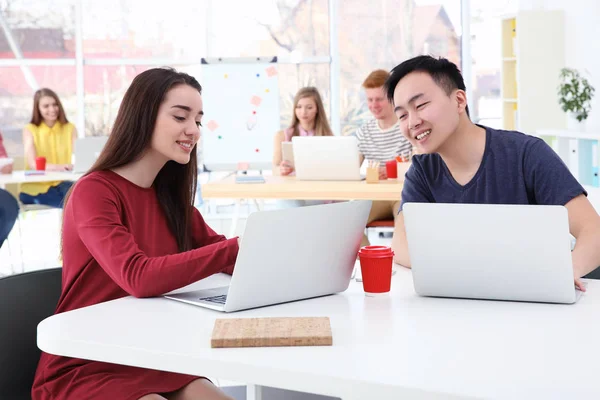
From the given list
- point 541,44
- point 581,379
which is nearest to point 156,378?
point 581,379

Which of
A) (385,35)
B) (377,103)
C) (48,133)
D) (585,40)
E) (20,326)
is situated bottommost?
(20,326)

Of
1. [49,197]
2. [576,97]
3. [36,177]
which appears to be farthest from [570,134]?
[36,177]

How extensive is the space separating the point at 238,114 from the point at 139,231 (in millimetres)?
5226

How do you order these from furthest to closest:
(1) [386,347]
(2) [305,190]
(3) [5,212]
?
(3) [5,212] → (2) [305,190] → (1) [386,347]

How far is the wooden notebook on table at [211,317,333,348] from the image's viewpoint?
4.66ft

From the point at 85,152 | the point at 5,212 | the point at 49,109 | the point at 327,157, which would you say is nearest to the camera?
the point at 5,212

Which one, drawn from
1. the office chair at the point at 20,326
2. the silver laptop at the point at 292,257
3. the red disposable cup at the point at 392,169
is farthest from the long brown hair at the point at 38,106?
the silver laptop at the point at 292,257

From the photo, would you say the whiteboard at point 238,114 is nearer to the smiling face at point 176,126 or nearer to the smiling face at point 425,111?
the smiling face at point 425,111

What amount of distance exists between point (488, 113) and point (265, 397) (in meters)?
6.96

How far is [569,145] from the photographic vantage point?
23.7 feet

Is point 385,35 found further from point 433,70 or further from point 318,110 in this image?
point 433,70

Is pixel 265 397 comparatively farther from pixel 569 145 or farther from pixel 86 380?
pixel 569 145

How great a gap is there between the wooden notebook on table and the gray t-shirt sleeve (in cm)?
90

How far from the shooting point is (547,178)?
218 cm
